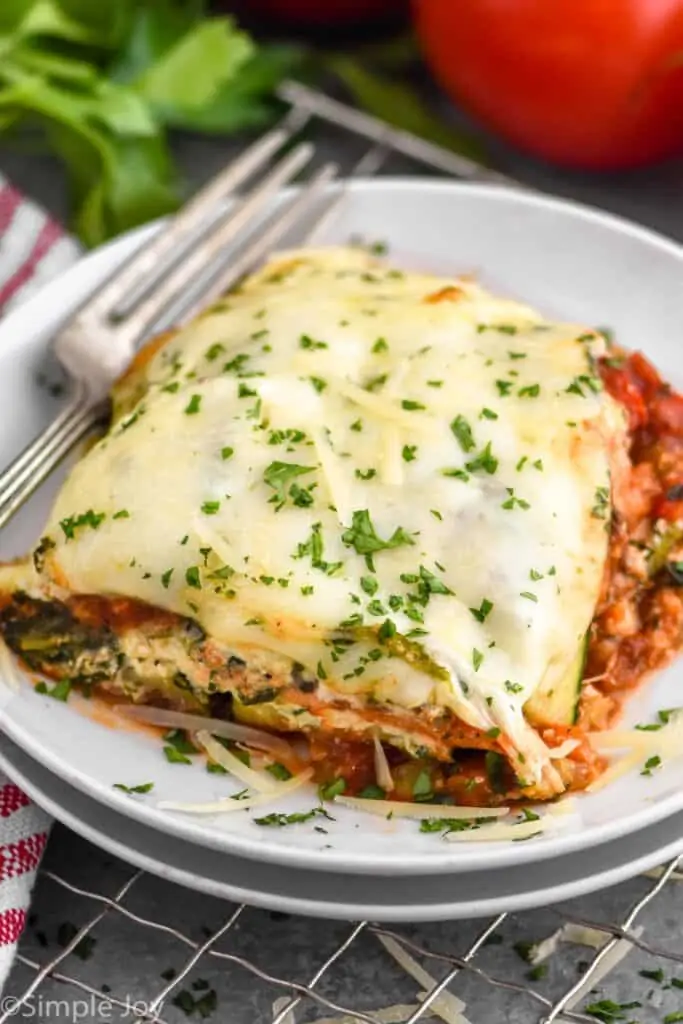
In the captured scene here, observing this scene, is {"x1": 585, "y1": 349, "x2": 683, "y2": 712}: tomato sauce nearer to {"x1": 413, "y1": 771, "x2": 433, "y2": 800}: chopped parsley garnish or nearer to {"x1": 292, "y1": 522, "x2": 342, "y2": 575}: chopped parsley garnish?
{"x1": 413, "y1": 771, "x2": 433, "y2": 800}: chopped parsley garnish

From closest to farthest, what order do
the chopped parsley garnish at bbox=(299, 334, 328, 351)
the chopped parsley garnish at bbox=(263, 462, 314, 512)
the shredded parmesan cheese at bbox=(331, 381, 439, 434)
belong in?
the chopped parsley garnish at bbox=(263, 462, 314, 512) → the shredded parmesan cheese at bbox=(331, 381, 439, 434) → the chopped parsley garnish at bbox=(299, 334, 328, 351)

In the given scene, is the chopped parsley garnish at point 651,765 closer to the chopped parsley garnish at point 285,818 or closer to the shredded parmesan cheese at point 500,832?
the shredded parmesan cheese at point 500,832

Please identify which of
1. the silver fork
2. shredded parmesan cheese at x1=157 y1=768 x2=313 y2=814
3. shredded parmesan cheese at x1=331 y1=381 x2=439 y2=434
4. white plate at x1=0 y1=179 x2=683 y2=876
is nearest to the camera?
white plate at x1=0 y1=179 x2=683 y2=876

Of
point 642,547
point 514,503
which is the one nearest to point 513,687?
point 514,503

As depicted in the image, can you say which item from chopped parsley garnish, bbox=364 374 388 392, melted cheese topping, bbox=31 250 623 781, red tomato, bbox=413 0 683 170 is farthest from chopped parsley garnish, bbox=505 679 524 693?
red tomato, bbox=413 0 683 170

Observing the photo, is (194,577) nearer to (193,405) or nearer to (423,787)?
(193,405)

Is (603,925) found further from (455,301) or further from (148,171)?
(148,171)
